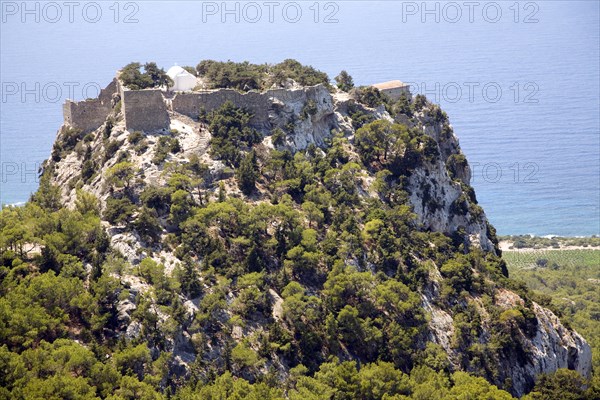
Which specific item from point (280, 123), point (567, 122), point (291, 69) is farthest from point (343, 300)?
point (567, 122)

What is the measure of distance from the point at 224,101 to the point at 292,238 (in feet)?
42.6

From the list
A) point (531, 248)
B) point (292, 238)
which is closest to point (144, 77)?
point (292, 238)

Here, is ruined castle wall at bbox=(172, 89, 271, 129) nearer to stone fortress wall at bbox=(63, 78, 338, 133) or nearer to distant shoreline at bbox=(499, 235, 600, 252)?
stone fortress wall at bbox=(63, 78, 338, 133)

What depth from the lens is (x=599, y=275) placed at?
120062mm

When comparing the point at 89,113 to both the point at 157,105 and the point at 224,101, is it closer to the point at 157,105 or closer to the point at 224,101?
the point at 157,105

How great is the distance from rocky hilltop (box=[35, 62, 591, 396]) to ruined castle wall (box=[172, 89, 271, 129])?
0.13m

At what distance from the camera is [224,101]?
70.1m

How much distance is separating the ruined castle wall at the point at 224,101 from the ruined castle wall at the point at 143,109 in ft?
7.99

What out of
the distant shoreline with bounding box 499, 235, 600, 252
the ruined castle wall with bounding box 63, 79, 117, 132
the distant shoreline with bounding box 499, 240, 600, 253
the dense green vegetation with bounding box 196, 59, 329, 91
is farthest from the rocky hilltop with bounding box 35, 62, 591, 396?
the distant shoreline with bounding box 499, 235, 600, 252

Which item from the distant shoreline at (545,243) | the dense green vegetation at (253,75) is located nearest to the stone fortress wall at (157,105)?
the dense green vegetation at (253,75)

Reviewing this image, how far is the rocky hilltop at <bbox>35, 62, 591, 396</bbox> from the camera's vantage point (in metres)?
54.9

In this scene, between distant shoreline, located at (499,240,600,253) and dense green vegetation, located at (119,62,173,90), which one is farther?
distant shoreline, located at (499,240,600,253)

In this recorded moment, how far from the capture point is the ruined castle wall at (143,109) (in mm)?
66188

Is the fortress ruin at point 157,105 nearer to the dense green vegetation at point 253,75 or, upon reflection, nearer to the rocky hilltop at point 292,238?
the rocky hilltop at point 292,238
